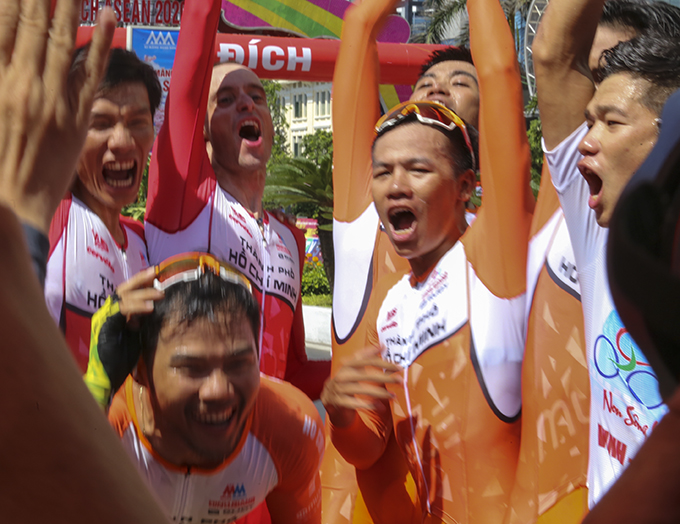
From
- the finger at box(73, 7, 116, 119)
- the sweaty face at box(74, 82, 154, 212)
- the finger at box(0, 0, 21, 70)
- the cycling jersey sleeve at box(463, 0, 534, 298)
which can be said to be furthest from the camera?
the sweaty face at box(74, 82, 154, 212)

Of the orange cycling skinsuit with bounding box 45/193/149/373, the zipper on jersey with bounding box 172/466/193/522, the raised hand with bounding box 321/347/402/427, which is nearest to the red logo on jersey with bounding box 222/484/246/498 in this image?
the zipper on jersey with bounding box 172/466/193/522

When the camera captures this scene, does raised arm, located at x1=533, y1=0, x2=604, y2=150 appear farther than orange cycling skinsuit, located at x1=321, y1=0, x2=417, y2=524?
No

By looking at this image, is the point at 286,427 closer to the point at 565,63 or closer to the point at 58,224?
the point at 58,224

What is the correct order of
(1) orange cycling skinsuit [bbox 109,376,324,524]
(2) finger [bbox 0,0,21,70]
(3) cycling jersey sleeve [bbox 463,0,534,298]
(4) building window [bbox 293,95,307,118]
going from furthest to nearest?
(4) building window [bbox 293,95,307,118], (3) cycling jersey sleeve [bbox 463,0,534,298], (1) orange cycling skinsuit [bbox 109,376,324,524], (2) finger [bbox 0,0,21,70]

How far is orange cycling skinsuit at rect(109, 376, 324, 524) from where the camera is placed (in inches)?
70.1

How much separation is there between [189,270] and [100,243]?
0.90 meters

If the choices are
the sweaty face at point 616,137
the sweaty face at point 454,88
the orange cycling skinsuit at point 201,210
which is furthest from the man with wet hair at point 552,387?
the orange cycling skinsuit at point 201,210

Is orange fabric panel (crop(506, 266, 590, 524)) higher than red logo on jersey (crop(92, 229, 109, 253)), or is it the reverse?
red logo on jersey (crop(92, 229, 109, 253))

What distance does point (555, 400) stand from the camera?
1.84m

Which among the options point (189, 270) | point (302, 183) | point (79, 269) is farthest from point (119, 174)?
point (302, 183)

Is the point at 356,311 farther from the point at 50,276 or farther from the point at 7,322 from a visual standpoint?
the point at 7,322

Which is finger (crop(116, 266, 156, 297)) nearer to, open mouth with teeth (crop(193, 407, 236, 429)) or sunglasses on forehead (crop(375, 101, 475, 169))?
open mouth with teeth (crop(193, 407, 236, 429))

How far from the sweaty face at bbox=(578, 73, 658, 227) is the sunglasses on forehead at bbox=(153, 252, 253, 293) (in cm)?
90

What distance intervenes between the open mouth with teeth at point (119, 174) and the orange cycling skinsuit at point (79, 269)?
0.54ft
